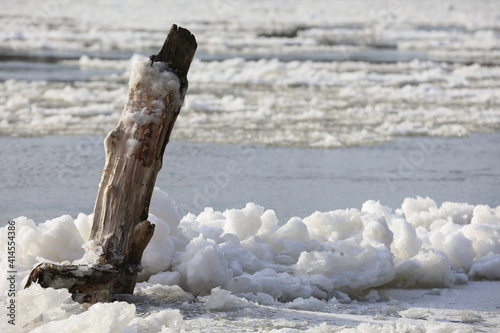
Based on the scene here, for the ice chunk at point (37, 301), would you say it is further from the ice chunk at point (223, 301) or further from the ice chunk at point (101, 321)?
the ice chunk at point (223, 301)

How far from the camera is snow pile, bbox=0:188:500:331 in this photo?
16.4 feet

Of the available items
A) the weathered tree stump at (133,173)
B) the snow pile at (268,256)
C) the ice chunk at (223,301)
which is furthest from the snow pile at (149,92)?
the ice chunk at (223,301)

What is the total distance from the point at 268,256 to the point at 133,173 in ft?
4.88

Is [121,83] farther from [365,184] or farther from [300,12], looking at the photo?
[300,12]

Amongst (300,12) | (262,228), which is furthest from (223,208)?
(300,12)

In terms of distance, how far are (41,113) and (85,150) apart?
84.7 inches

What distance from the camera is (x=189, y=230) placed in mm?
5996

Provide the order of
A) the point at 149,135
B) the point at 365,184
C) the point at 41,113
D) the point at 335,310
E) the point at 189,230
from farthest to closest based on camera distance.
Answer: the point at 41,113 < the point at 365,184 < the point at 189,230 < the point at 335,310 < the point at 149,135

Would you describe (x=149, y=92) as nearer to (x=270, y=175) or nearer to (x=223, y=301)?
(x=223, y=301)

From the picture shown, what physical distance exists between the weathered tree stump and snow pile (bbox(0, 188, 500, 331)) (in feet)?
0.99

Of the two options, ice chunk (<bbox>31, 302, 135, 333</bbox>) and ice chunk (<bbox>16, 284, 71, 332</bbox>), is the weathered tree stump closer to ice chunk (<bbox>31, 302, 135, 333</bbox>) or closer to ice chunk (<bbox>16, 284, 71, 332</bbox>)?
ice chunk (<bbox>16, 284, 71, 332</bbox>)

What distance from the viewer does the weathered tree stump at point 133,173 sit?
4.66m

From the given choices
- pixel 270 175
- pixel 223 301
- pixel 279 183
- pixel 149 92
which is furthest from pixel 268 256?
pixel 270 175

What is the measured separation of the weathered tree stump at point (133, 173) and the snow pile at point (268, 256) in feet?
0.99
